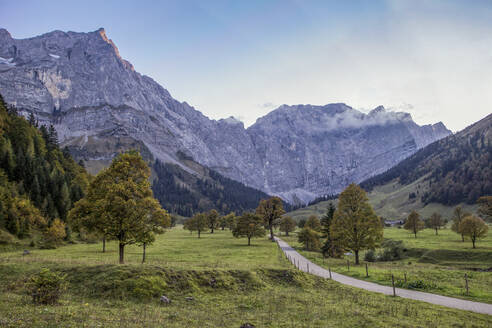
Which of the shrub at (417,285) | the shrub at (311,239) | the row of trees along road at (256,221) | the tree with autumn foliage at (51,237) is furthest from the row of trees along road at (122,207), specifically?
the row of trees along road at (256,221)

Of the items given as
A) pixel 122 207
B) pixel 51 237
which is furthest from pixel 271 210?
pixel 122 207

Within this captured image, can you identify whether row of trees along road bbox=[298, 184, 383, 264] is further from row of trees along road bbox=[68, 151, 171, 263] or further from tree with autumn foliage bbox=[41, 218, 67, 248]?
tree with autumn foliage bbox=[41, 218, 67, 248]

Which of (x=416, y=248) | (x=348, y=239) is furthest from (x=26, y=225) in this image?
(x=416, y=248)

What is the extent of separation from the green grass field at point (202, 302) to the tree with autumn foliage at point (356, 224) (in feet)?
83.7

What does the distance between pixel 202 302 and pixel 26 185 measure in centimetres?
7934

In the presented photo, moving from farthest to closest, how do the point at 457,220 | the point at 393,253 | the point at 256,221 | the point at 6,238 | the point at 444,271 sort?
the point at 457,220 < the point at 256,221 < the point at 393,253 < the point at 6,238 < the point at 444,271

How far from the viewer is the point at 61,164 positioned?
115812 mm

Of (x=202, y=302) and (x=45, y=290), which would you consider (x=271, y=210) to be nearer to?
(x=202, y=302)

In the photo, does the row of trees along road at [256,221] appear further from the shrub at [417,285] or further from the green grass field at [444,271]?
the shrub at [417,285]

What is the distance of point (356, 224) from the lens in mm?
52875

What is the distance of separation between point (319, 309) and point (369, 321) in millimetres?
3522

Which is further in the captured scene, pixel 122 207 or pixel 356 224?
pixel 356 224

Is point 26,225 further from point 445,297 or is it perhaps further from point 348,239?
point 445,297

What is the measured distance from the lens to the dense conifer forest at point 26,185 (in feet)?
205
